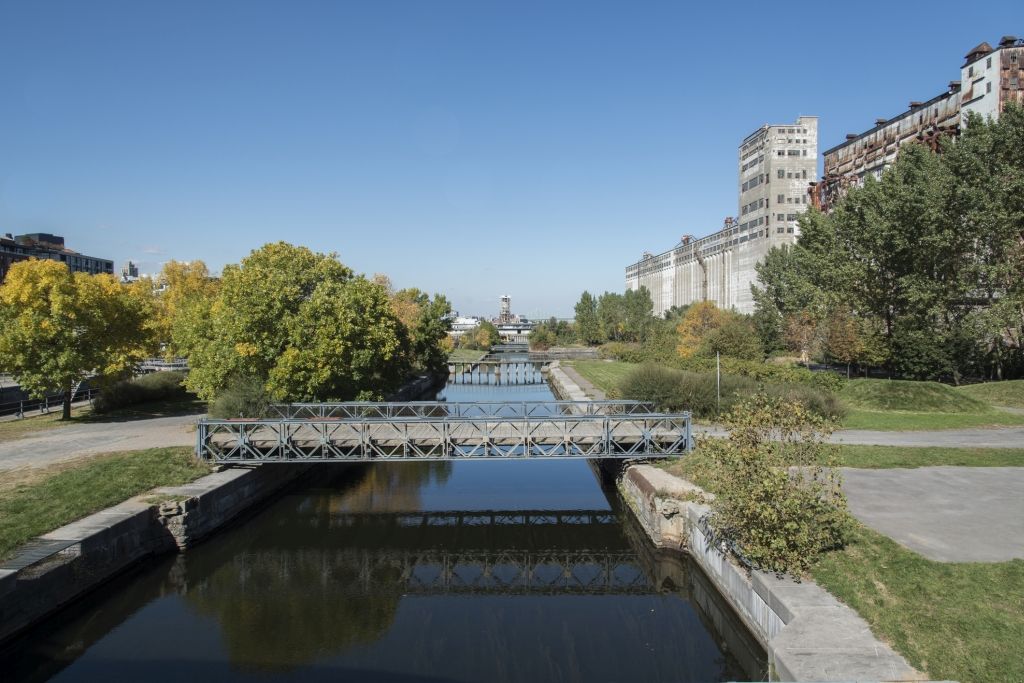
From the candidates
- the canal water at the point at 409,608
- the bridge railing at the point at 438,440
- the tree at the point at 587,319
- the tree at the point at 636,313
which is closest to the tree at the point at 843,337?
the bridge railing at the point at 438,440

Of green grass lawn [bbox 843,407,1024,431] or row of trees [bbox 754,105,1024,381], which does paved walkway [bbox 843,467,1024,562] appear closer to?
green grass lawn [bbox 843,407,1024,431]

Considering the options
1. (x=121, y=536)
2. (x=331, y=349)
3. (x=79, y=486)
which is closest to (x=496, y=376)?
(x=331, y=349)

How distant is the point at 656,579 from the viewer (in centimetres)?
1633

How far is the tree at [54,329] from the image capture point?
1178 inches

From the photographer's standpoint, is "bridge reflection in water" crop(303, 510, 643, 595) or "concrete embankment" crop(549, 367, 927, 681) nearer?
"concrete embankment" crop(549, 367, 927, 681)

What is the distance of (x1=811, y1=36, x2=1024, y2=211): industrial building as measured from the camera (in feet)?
163

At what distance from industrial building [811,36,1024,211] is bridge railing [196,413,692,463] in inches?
1186

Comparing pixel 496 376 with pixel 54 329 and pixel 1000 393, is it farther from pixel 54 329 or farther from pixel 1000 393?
pixel 54 329

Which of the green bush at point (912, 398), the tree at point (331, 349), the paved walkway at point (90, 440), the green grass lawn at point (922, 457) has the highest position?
the tree at point (331, 349)

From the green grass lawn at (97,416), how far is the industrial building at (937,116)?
4512 cm

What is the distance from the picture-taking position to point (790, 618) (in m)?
10.6

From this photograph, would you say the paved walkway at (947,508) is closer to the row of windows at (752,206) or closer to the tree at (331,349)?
the tree at (331,349)

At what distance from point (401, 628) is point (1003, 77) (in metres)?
58.5

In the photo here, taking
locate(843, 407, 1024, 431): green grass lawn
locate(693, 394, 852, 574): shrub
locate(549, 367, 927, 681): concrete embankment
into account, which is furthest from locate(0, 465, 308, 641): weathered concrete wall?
locate(843, 407, 1024, 431): green grass lawn
